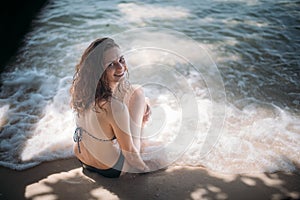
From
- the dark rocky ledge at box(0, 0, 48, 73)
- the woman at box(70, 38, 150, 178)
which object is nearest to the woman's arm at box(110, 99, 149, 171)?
the woman at box(70, 38, 150, 178)

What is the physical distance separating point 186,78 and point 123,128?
2.67 meters

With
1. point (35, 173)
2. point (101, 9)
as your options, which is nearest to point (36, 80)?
point (35, 173)

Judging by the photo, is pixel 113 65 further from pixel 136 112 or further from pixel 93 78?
pixel 136 112

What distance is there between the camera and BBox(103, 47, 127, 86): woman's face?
217 centimetres

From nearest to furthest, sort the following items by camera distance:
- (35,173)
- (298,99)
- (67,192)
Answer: (67,192) → (35,173) → (298,99)

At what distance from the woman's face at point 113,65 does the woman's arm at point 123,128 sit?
0.25 meters

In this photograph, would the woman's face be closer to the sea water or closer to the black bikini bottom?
the black bikini bottom

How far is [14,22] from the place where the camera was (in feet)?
20.2

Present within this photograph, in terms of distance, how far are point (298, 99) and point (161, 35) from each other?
10.4 ft

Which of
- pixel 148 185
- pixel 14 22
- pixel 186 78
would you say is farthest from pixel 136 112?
pixel 14 22

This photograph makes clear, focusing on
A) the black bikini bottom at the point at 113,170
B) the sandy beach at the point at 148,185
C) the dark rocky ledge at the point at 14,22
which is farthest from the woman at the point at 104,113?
the dark rocky ledge at the point at 14,22

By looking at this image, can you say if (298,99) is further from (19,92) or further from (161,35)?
(19,92)

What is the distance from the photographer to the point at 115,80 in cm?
230

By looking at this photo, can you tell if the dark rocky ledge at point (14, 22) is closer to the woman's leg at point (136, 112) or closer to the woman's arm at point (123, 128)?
the woman's leg at point (136, 112)
